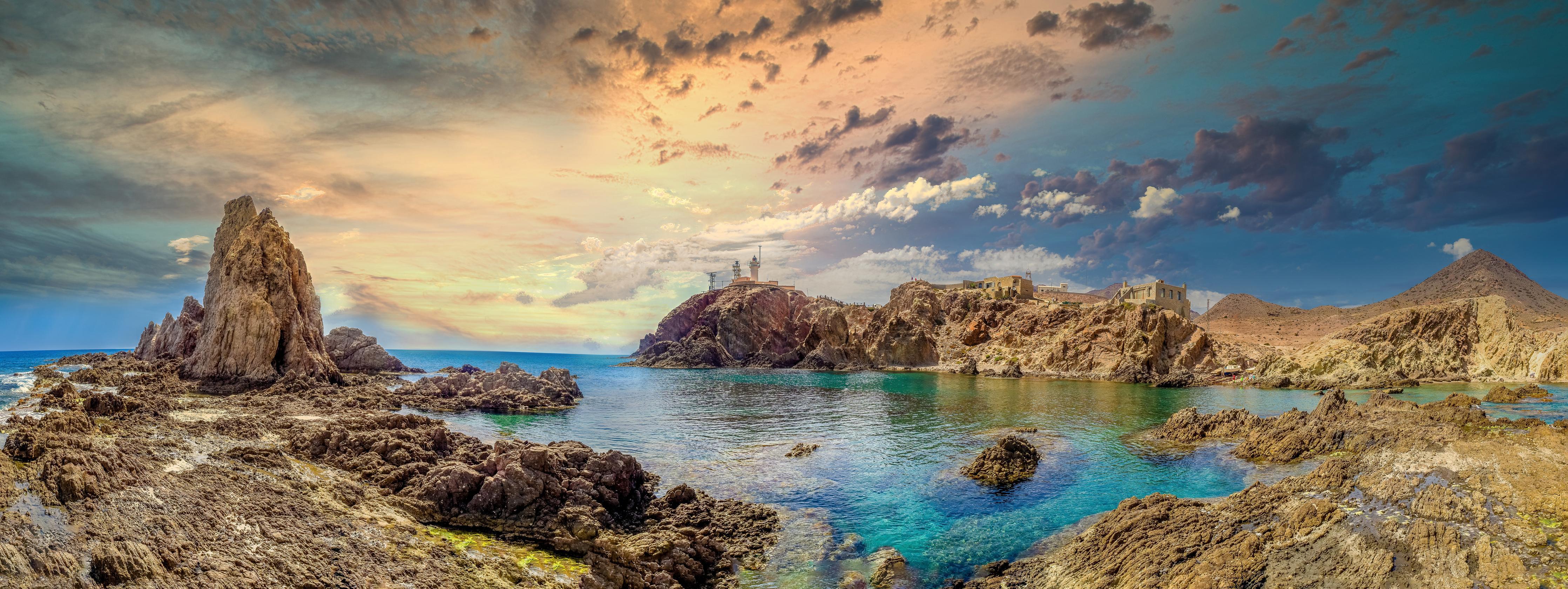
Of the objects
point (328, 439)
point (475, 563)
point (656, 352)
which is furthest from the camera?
point (656, 352)

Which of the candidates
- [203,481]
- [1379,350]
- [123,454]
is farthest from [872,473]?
[1379,350]

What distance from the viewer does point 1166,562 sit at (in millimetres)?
11156

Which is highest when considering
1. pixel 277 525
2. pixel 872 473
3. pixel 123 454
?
pixel 123 454

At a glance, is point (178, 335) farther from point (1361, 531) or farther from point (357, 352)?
point (1361, 531)

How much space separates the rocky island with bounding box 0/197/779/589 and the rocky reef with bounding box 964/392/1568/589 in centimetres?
777

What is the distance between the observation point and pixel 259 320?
1453 inches

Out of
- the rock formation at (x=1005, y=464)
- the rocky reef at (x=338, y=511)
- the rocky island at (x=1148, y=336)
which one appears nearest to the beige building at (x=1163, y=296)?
the rocky island at (x=1148, y=336)

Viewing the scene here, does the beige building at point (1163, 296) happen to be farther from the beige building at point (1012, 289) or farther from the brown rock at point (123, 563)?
the brown rock at point (123, 563)

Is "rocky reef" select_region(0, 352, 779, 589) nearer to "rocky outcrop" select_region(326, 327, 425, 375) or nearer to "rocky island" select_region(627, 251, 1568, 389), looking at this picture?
"rocky outcrop" select_region(326, 327, 425, 375)

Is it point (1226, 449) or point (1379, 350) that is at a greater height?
point (1379, 350)

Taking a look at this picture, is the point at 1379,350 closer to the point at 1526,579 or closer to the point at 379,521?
the point at 1526,579

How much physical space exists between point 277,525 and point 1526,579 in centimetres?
2166

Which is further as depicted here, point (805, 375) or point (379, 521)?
point (805, 375)

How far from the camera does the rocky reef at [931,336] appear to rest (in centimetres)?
7994
